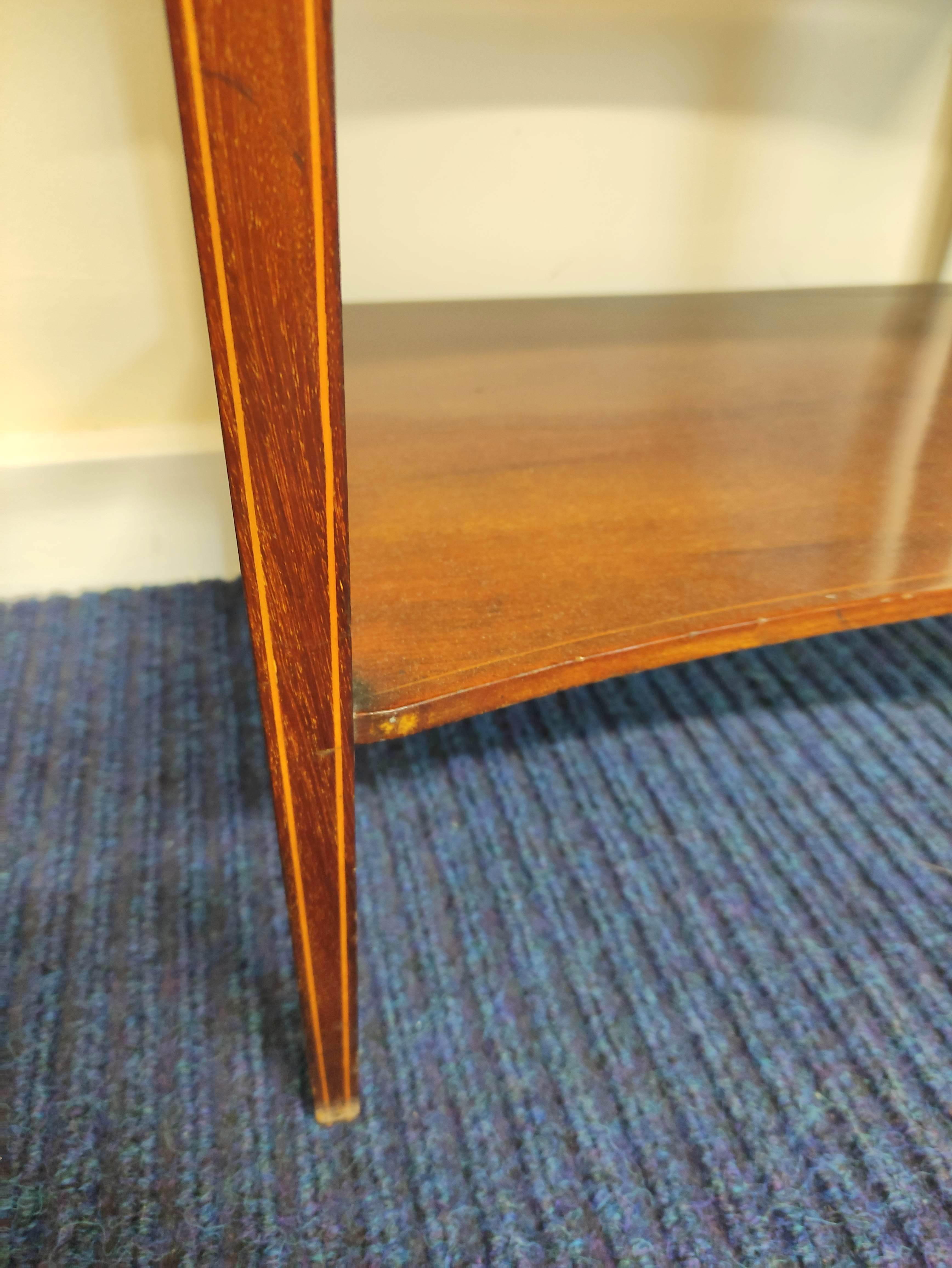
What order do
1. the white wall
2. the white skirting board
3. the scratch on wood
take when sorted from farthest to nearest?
the white skirting board, the white wall, the scratch on wood

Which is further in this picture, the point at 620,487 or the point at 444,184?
the point at 444,184

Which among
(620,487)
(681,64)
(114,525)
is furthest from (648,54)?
(114,525)

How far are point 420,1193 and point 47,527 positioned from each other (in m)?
0.56

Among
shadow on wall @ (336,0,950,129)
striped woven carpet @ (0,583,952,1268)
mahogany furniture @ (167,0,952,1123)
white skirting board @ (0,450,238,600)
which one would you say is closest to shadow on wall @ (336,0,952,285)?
shadow on wall @ (336,0,950,129)

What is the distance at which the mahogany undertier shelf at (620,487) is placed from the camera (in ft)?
1.28

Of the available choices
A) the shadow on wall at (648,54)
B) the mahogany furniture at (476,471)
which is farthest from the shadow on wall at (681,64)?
the mahogany furniture at (476,471)

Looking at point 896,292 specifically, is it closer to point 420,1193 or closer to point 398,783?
point 398,783

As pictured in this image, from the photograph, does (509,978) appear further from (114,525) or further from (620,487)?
(114,525)

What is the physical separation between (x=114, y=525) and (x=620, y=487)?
1.48ft

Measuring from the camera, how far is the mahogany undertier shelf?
1.28 feet

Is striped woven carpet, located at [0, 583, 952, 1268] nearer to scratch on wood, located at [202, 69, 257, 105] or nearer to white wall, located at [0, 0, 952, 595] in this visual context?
white wall, located at [0, 0, 952, 595]

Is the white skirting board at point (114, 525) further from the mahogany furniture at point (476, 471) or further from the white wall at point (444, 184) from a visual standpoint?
the mahogany furniture at point (476, 471)

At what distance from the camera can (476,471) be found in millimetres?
502

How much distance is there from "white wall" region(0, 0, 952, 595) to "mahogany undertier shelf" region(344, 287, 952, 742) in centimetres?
7
